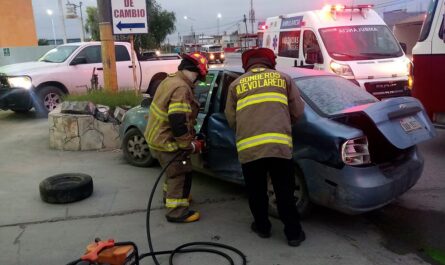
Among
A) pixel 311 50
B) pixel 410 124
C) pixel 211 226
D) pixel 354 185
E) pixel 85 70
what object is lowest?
pixel 211 226

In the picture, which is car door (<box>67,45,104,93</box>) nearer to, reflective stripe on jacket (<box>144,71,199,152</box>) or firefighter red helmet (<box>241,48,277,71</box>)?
reflective stripe on jacket (<box>144,71,199,152</box>)

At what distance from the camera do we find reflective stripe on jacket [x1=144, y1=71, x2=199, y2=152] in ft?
14.6

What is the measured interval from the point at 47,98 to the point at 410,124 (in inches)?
354

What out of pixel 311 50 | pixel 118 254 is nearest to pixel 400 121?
pixel 118 254

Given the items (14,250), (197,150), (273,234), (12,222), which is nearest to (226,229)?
(273,234)

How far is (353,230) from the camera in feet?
14.8

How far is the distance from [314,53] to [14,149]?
6.21 meters

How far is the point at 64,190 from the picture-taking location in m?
5.38

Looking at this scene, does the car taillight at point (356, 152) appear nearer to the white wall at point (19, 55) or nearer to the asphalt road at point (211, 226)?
the asphalt road at point (211, 226)

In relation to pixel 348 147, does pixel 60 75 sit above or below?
above

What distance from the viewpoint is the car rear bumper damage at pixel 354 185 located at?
13.4ft

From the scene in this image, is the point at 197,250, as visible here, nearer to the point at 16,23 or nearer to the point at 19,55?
the point at 19,55

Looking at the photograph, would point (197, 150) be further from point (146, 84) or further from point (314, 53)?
point (146, 84)

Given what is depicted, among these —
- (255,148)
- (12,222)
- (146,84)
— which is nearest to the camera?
(255,148)
